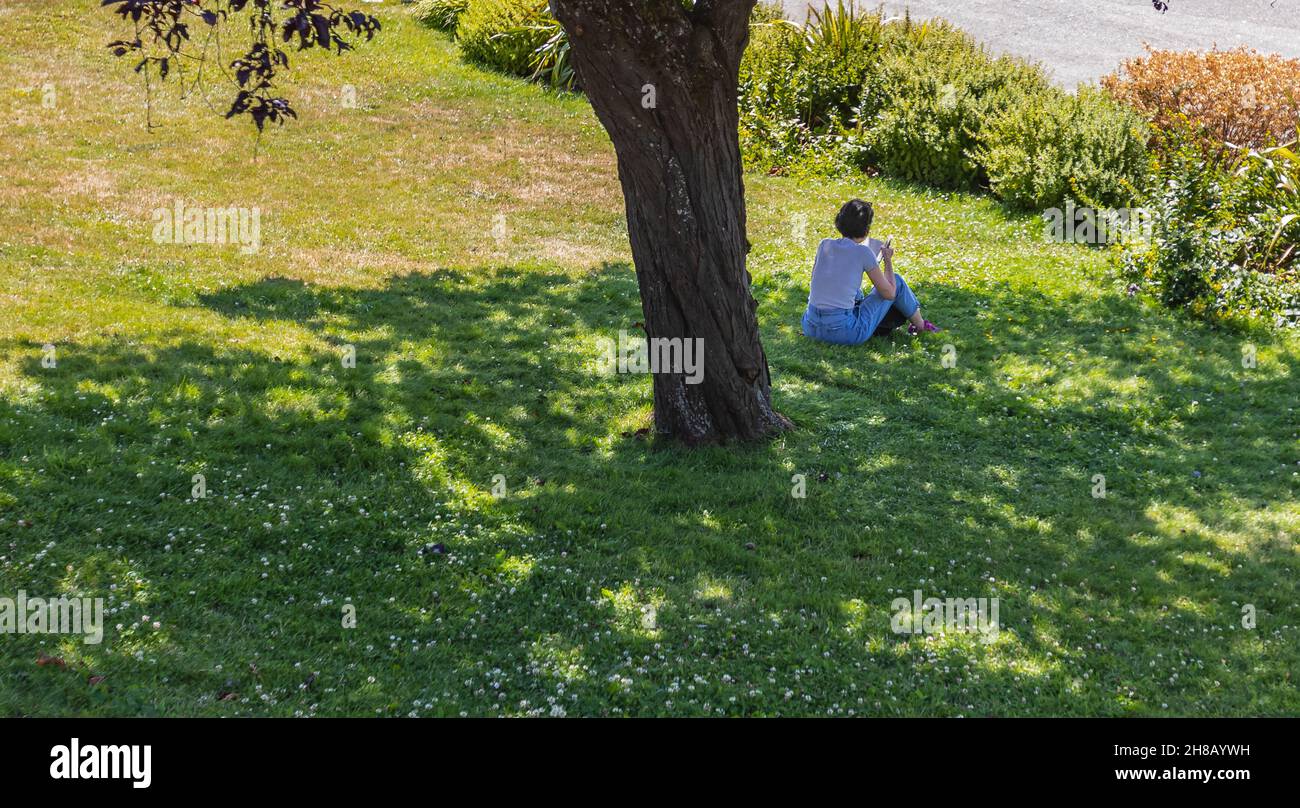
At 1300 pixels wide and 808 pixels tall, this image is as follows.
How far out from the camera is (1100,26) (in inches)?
763

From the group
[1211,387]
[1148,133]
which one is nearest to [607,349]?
[1211,387]

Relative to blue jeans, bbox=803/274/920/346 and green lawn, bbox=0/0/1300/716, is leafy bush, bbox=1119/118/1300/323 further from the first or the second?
Answer: blue jeans, bbox=803/274/920/346

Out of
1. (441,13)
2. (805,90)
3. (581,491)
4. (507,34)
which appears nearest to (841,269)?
(581,491)

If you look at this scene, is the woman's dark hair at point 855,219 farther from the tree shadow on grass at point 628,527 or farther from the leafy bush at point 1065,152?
the leafy bush at point 1065,152

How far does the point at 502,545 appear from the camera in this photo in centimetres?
660

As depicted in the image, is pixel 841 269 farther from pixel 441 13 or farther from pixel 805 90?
pixel 441 13

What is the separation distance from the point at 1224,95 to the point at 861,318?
681cm

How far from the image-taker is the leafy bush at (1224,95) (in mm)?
13148

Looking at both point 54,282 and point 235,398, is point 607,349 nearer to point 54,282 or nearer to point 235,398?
point 235,398

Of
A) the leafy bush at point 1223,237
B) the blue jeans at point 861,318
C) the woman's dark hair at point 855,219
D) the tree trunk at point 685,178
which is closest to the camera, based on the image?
the tree trunk at point 685,178

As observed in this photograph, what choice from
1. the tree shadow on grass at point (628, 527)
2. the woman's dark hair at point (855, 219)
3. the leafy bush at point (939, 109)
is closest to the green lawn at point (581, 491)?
the tree shadow on grass at point (628, 527)

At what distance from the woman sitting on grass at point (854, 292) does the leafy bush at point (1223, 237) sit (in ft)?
8.59

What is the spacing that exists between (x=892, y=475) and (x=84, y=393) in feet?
18.9

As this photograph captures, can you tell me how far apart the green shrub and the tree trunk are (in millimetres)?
13118
